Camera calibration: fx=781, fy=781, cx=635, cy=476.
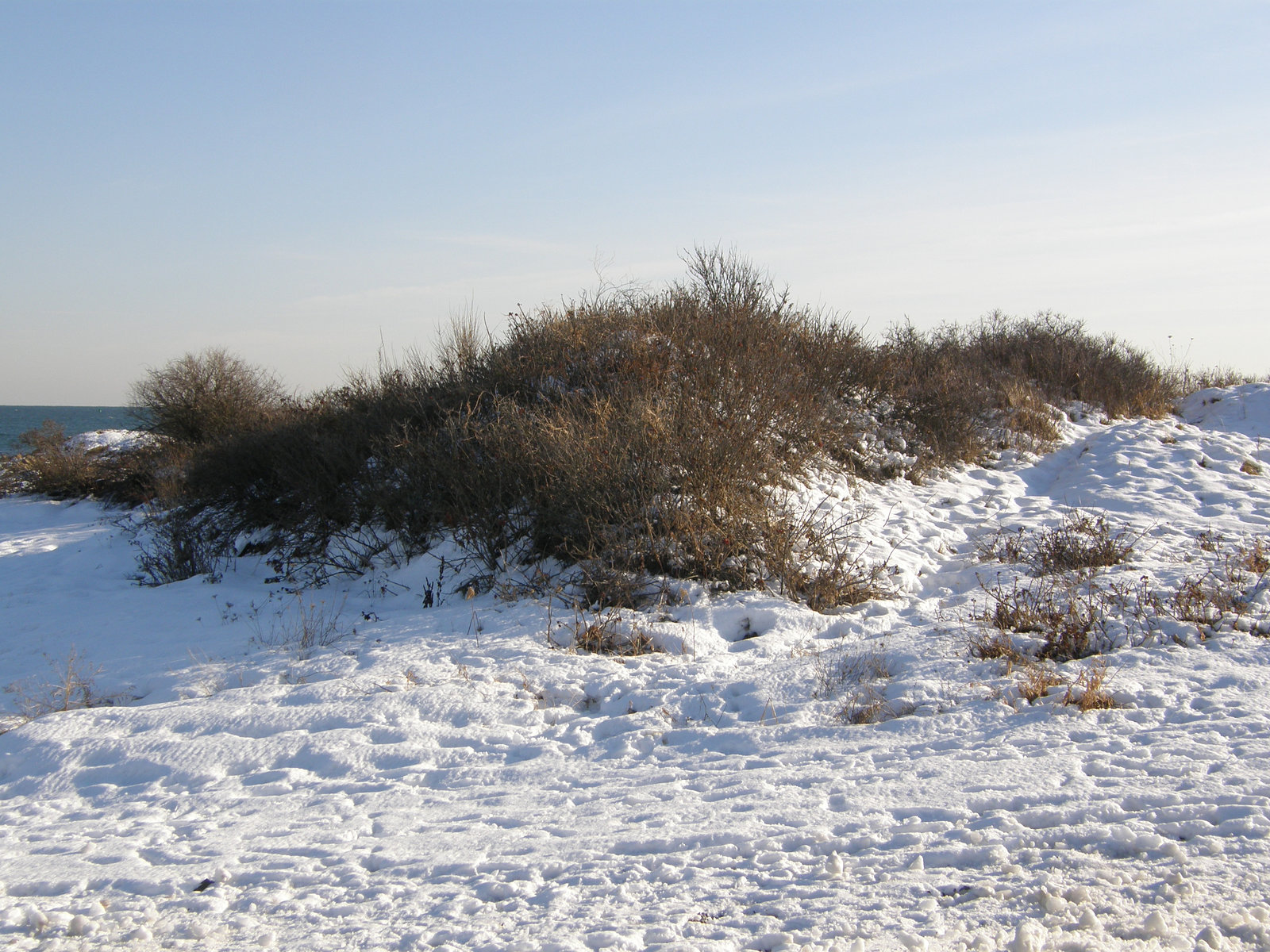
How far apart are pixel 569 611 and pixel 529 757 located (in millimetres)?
2070

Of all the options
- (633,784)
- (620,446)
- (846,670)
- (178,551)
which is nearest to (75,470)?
(178,551)

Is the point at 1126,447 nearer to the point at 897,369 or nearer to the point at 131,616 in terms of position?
the point at 897,369

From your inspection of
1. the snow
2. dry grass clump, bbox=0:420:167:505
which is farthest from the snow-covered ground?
the snow

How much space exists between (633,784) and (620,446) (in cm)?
354

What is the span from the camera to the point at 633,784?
12.0 ft

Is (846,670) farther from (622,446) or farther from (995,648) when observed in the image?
(622,446)

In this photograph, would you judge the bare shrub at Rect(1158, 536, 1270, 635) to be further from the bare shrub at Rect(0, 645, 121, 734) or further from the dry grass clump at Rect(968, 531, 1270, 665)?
the bare shrub at Rect(0, 645, 121, 734)

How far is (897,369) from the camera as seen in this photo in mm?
12062

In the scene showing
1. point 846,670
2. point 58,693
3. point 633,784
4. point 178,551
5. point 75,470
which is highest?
point 75,470

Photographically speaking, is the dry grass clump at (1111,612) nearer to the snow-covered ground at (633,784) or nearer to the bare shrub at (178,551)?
the snow-covered ground at (633,784)

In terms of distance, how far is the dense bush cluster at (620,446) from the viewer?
652 centimetres

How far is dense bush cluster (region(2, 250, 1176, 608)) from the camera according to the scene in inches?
257

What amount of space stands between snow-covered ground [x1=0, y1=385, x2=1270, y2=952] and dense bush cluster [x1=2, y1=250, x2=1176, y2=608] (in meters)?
0.58

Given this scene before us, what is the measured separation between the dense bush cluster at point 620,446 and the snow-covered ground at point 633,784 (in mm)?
581
